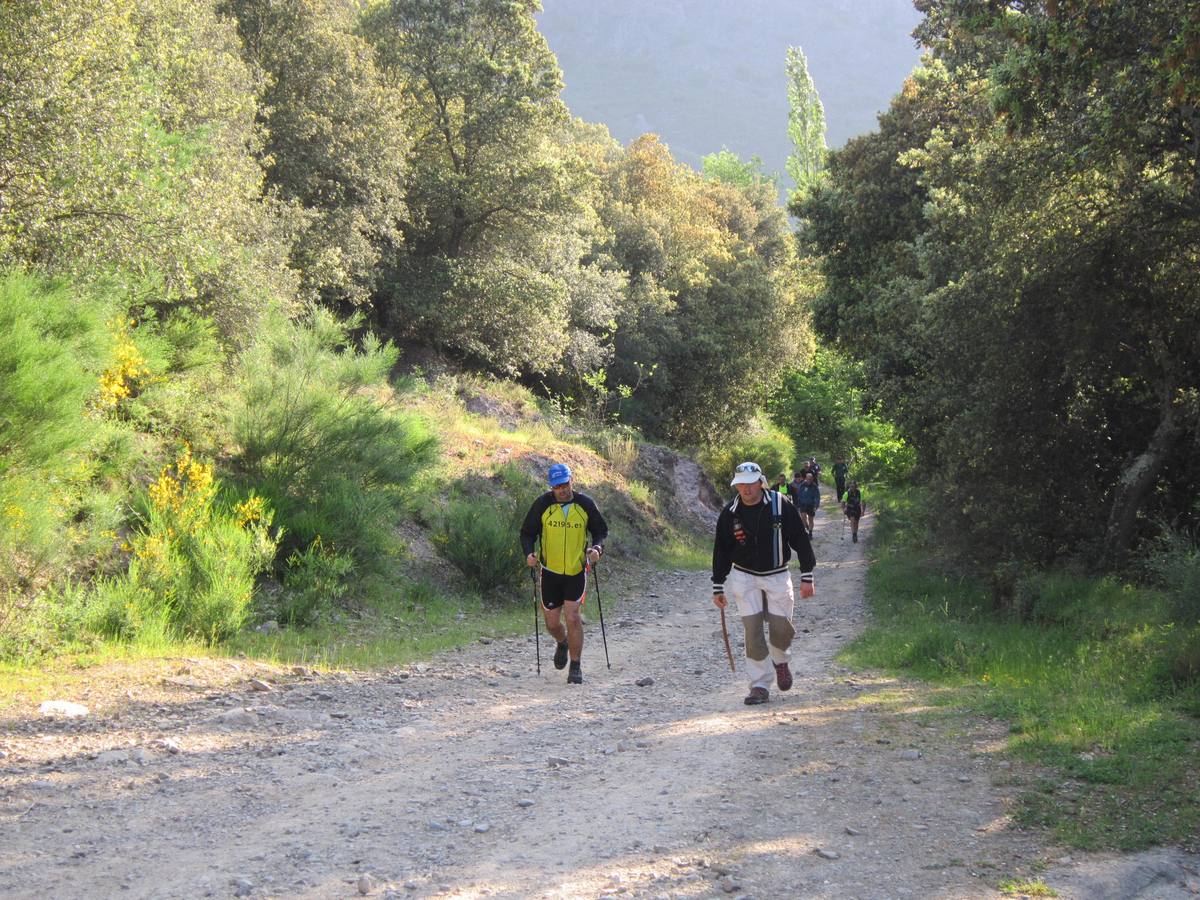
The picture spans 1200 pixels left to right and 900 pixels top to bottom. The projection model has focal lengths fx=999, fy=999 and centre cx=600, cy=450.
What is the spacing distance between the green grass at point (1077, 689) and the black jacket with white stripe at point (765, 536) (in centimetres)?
175

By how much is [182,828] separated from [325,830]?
78cm

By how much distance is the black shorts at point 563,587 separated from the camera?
980cm

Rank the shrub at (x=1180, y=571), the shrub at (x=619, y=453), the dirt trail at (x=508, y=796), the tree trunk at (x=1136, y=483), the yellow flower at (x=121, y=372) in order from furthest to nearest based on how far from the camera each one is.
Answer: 1. the shrub at (x=619, y=453)
2. the tree trunk at (x=1136, y=483)
3. the yellow flower at (x=121, y=372)
4. the shrub at (x=1180, y=571)
5. the dirt trail at (x=508, y=796)

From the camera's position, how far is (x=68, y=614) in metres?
9.23

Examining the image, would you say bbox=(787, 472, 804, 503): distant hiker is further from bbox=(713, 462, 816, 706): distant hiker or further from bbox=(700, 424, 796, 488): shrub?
bbox=(713, 462, 816, 706): distant hiker

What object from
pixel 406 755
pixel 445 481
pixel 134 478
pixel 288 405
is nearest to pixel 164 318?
pixel 288 405

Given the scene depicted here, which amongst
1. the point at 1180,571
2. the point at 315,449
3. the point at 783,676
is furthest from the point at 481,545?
the point at 1180,571

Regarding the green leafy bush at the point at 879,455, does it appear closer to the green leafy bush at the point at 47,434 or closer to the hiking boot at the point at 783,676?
the hiking boot at the point at 783,676

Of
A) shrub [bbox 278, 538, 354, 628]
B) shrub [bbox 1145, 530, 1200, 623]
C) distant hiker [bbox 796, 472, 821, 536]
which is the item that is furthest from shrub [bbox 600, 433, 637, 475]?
shrub [bbox 1145, 530, 1200, 623]

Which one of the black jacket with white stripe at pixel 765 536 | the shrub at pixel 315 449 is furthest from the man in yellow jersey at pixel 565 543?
the shrub at pixel 315 449

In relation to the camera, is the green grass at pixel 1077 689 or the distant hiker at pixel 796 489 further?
the distant hiker at pixel 796 489

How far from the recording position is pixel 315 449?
13688mm

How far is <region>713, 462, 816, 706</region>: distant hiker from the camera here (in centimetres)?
858

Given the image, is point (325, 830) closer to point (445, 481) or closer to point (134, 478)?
point (134, 478)
